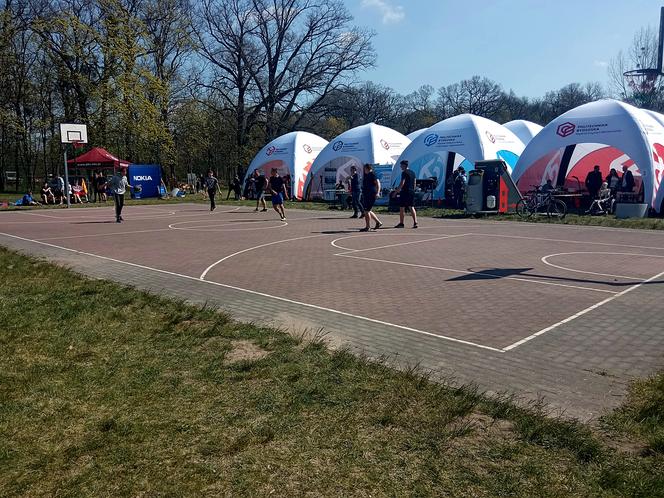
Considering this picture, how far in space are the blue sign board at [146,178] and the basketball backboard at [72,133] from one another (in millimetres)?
4951

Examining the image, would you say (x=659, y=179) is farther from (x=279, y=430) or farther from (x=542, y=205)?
(x=279, y=430)

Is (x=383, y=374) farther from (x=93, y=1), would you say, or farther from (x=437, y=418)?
(x=93, y=1)

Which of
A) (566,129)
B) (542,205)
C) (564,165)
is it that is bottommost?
(542,205)

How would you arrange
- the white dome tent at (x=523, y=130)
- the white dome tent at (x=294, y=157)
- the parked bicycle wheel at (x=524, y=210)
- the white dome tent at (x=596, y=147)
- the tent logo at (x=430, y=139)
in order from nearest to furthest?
the white dome tent at (x=596, y=147)
the parked bicycle wheel at (x=524, y=210)
the tent logo at (x=430, y=139)
the white dome tent at (x=294, y=157)
the white dome tent at (x=523, y=130)

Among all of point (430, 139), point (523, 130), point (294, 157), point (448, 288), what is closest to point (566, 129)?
point (430, 139)

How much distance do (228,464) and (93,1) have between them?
47.3 m

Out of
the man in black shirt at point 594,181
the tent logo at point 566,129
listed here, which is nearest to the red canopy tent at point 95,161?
the tent logo at point 566,129

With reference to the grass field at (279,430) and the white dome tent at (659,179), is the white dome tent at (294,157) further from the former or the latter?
the grass field at (279,430)

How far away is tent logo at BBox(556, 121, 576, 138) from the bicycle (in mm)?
3302

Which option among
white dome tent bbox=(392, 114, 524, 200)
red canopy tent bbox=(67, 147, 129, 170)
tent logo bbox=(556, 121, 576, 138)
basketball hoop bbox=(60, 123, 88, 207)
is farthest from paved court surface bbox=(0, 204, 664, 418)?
red canopy tent bbox=(67, 147, 129, 170)

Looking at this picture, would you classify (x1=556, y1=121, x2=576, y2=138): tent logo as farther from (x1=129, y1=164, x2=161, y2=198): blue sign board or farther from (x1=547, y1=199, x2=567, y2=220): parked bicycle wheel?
(x1=129, y1=164, x2=161, y2=198): blue sign board

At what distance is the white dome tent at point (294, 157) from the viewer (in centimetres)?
3596

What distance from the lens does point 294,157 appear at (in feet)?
119

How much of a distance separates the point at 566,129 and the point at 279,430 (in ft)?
76.1
